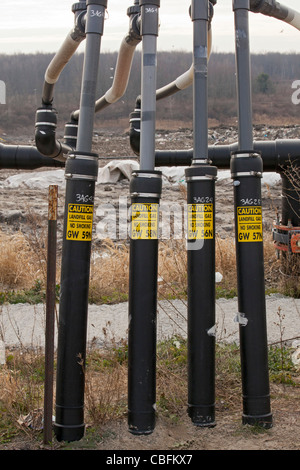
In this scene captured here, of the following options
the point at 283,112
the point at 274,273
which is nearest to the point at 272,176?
the point at 274,273

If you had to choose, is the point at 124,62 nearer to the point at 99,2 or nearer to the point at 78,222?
the point at 99,2

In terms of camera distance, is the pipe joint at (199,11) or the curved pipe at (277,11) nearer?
the pipe joint at (199,11)

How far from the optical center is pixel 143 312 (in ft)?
9.12

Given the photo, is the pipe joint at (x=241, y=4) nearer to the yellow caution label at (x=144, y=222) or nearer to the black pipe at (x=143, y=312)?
the black pipe at (x=143, y=312)

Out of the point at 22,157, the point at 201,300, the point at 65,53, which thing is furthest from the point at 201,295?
the point at 22,157

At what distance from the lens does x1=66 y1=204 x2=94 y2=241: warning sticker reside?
111 inches

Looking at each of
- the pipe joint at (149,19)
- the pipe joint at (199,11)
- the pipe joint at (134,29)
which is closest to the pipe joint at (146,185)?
the pipe joint at (149,19)

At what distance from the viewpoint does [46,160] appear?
5.62 meters

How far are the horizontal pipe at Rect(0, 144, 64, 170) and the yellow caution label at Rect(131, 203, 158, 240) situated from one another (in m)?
2.94

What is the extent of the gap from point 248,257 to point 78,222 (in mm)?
768

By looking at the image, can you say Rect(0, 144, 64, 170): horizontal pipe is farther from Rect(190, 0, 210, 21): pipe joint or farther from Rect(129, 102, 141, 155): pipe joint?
Rect(190, 0, 210, 21): pipe joint

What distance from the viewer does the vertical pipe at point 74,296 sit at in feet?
9.11
